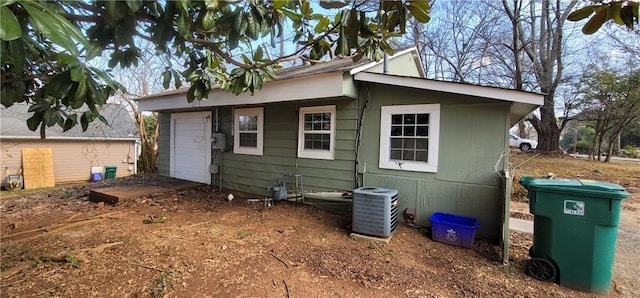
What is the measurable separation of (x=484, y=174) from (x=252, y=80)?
352 centimetres

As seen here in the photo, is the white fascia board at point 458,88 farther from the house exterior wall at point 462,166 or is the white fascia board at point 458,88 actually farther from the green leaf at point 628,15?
the green leaf at point 628,15

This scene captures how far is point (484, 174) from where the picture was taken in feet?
13.8

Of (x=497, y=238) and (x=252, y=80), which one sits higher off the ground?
(x=252, y=80)

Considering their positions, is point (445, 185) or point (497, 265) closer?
point (497, 265)

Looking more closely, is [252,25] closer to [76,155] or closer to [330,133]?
[330,133]

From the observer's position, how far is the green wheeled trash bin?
2723 millimetres

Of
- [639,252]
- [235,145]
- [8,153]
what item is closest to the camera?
[639,252]

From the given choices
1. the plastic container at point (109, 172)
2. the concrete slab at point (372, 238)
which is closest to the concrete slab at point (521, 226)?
the concrete slab at point (372, 238)

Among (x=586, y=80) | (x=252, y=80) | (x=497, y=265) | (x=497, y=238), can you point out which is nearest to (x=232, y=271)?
(x=252, y=80)

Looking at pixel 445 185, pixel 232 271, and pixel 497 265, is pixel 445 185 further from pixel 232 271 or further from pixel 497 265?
pixel 232 271

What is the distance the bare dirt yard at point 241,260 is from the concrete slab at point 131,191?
2.41 feet

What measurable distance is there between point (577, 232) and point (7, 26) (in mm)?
4224

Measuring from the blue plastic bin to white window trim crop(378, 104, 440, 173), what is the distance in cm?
76

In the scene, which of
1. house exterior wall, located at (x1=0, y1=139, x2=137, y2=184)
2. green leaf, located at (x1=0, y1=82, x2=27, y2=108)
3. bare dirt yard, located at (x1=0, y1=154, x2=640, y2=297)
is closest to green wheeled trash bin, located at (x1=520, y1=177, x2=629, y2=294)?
bare dirt yard, located at (x1=0, y1=154, x2=640, y2=297)
